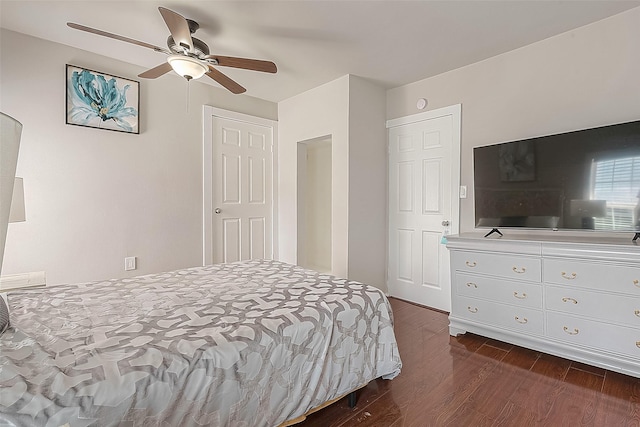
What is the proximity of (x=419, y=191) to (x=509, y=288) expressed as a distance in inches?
56.9

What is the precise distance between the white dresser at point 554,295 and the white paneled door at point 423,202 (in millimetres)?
662

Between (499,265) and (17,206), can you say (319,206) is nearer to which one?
(499,265)

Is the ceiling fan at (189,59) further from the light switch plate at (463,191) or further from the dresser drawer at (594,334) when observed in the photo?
the dresser drawer at (594,334)

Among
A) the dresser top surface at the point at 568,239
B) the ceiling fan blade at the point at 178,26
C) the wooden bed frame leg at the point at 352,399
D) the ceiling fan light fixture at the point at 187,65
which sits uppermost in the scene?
the ceiling fan blade at the point at 178,26

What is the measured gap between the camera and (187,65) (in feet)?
7.49

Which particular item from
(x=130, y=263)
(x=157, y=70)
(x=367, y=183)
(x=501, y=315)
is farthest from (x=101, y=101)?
(x=501, y=315)

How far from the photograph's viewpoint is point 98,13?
2367 mm

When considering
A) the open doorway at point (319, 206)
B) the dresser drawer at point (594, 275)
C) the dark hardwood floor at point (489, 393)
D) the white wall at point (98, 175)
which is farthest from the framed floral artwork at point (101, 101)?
the dresser drawer at point (594, 275)

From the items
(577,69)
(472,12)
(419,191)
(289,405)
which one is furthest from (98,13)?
(577,69)

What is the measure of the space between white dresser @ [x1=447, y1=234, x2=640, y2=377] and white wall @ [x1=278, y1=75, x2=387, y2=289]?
1.09 m

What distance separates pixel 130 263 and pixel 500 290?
11.5 ft

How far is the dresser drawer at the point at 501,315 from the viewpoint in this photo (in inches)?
93.7

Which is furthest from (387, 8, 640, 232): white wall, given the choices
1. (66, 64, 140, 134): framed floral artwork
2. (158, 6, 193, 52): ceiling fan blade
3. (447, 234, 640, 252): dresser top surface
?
(66, 64, 140, 134): framed floral artwork

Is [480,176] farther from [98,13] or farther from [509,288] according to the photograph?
[98,13]
